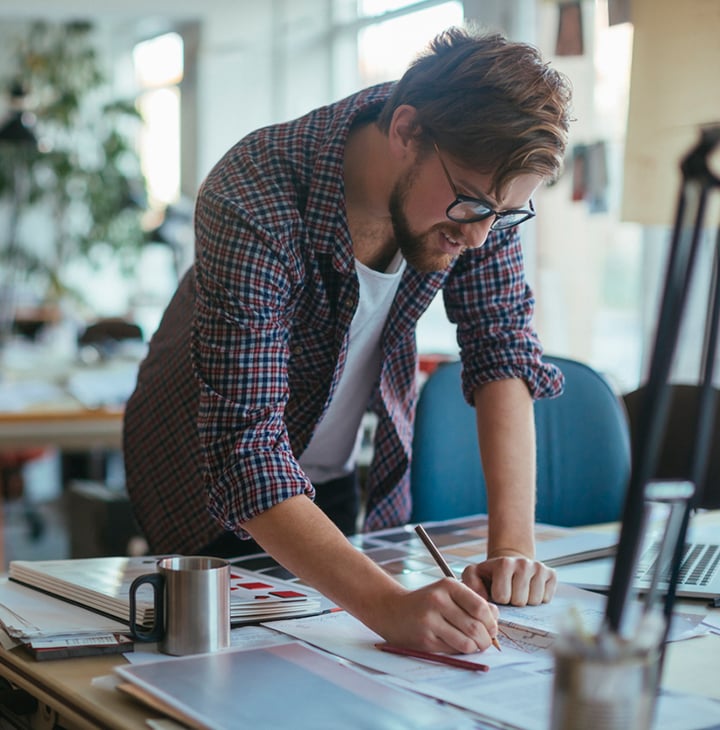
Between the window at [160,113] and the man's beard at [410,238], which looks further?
the window at [160,113]

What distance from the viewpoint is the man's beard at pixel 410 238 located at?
4.34 feet

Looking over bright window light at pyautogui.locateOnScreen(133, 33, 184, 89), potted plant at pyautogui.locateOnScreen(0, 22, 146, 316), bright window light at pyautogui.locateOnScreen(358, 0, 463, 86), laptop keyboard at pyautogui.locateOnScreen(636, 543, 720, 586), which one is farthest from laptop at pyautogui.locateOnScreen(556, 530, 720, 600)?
bright window light at pyautogui.locateOnScreen(133, 33, 184, 89)

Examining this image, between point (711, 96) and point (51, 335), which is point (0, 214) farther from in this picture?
point (711, 96)

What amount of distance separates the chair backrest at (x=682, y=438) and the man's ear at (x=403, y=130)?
3.10 feet

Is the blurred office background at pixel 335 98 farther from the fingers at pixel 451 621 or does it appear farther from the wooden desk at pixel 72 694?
the wooden desk at pixel 72 694

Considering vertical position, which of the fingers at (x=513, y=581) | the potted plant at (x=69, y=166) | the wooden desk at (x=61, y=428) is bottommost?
the wooden desk at (x=61, y=428)

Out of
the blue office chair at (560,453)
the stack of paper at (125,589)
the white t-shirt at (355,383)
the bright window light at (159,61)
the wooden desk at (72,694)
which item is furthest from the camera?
the bright window light at (159,61)

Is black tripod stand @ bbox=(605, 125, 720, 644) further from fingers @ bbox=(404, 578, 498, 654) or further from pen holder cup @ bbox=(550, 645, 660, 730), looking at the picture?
fingers @ bbox=(404, 578, 498, 654)

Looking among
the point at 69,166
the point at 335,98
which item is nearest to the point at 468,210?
the point at 335,98

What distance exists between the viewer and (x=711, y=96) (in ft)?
9.07

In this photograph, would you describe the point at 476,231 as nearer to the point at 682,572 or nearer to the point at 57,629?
the point at 682,572

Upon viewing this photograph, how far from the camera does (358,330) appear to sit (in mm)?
1479

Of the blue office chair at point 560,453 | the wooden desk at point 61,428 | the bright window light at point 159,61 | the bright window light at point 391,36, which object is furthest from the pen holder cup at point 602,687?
the bright window light at point 159,61

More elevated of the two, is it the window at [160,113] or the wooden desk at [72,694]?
the window at [160,113]
